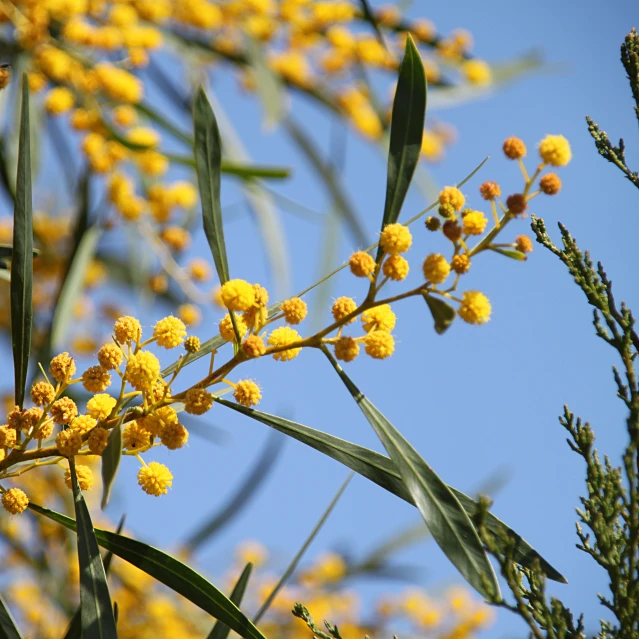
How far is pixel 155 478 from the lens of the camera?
0.78 metres

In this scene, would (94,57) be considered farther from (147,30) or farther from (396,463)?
(396,463)

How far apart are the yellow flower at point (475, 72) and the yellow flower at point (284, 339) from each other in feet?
7.42

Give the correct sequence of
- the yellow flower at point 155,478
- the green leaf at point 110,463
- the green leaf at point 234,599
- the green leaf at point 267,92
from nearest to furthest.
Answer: the green leaf at point 110,463 → the yellow flower at point 155,478 → the green leaf at point 234,599 → the green leaf at point 267,92

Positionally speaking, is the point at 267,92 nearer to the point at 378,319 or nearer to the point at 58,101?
the point at 58,101

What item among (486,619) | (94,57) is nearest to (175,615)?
(486,619)

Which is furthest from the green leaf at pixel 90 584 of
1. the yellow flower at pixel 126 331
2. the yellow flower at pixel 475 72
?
the yellow flower at pixel 475 72

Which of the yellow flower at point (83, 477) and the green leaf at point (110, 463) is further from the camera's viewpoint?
the yellow flower at point (83, 477)

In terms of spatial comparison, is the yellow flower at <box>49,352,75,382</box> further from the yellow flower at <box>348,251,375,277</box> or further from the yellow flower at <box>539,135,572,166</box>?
the yellow flower at <box>539,135,572,166</box>

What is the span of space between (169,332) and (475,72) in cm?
227

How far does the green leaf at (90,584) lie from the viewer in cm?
66

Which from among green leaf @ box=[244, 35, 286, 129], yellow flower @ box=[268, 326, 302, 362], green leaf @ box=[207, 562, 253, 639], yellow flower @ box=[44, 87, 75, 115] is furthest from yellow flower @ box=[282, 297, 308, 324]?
yellow flower @ box=[44, 87, 75, 115]

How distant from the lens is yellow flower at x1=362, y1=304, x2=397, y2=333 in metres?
0.73

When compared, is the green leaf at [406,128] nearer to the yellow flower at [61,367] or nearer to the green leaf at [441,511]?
the green leaf at [441,511]

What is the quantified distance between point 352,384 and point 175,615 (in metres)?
1.97
